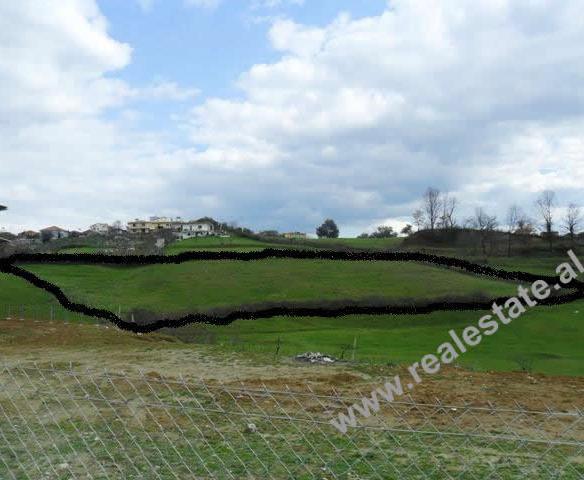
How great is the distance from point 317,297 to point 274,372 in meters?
1.61

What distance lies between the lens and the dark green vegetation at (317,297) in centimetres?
1133

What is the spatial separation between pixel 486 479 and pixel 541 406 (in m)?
3.28

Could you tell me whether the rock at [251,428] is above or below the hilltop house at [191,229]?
below

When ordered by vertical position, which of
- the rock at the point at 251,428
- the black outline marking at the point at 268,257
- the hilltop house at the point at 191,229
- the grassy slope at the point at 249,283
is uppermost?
the hilltop house at the point at 191,229

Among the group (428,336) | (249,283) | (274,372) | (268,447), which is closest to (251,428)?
(268,447)

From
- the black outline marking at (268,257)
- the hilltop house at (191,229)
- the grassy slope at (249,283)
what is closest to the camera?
the black outline marking at (268,257)

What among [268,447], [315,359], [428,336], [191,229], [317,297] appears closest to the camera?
[268,447]

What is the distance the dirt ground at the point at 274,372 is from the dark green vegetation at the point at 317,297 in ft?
3.74

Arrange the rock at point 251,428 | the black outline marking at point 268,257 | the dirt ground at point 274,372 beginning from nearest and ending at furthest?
the black outline marking at point 268,257 < the rock at point 251,428 < the dirt ground at point 274,372

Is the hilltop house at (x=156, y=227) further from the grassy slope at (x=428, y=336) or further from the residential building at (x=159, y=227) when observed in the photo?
the grassy slope at (x=428, y=336)

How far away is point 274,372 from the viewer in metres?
9.04

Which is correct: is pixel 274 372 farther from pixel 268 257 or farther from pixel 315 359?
pixel 268 257

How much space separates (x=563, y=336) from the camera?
67.4 ft

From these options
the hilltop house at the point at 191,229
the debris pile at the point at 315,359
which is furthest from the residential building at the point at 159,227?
the debris pile at the point at 315,359
